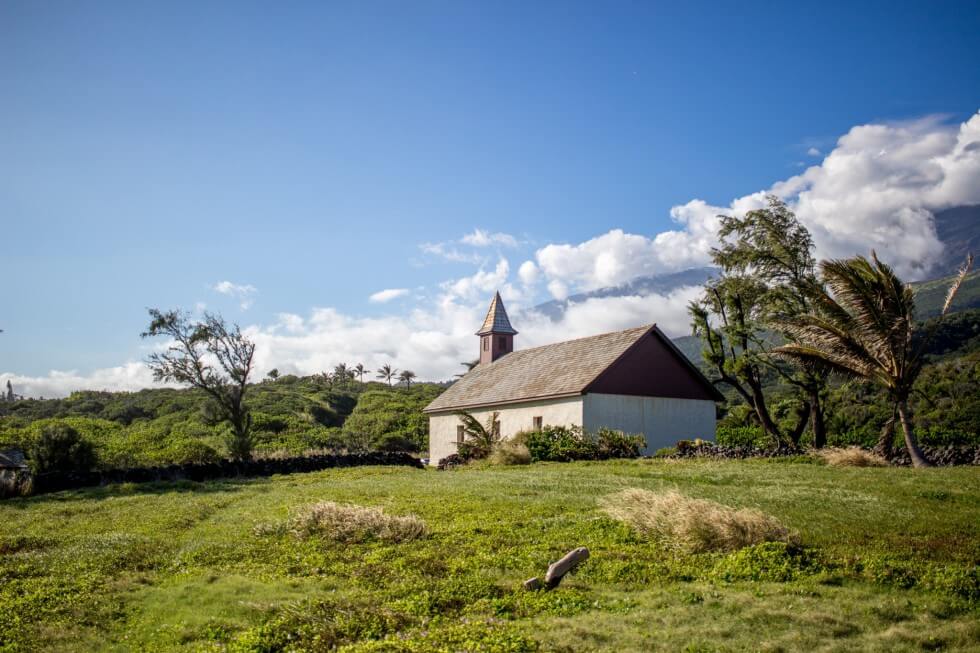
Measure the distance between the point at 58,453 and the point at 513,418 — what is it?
18.6 m

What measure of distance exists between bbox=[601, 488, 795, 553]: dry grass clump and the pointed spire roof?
34.9 m

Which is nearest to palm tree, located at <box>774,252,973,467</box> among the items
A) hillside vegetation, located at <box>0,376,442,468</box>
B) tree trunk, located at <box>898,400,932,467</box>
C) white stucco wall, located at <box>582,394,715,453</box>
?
tree trunk, located at <box>898,400,932,467</box>

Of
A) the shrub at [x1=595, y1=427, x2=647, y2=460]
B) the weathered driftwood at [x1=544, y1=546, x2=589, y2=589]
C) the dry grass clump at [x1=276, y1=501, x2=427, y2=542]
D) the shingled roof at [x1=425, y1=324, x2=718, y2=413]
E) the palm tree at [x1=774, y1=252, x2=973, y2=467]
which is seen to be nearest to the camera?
the weathered driftwood at [x1=544, y1=546, x2=589, y2=589]

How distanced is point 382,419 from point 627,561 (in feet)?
156

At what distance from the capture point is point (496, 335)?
150ft

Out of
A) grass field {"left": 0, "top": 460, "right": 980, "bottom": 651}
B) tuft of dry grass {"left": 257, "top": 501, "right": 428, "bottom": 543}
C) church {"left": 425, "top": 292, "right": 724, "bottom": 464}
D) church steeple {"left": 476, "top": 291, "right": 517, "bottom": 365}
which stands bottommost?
grass field {"left": 0, "top": 460, "right": 980, "bottom": 651}

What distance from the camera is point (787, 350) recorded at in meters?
21.6

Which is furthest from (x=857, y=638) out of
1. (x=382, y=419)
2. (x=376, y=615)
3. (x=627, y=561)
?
(x=382, y=419)

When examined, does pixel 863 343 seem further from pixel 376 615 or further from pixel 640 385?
pixel 376 615

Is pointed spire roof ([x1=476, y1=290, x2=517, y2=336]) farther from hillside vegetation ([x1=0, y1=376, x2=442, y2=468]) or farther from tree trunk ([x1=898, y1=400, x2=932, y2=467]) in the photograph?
tree trunk ([x1=898, y1=400, x2=932, y2=467])

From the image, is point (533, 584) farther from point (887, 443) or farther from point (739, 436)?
point (739, 436)

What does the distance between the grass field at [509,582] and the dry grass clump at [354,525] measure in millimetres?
259

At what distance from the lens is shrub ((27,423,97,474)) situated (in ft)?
83.1

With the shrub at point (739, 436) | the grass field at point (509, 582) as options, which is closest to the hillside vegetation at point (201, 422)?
the grass field at point (509, 582)
